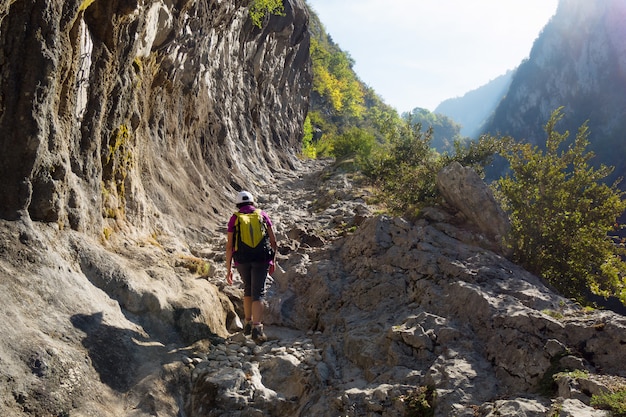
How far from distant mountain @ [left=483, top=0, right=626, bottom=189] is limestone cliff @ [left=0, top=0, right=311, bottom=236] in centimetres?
7464

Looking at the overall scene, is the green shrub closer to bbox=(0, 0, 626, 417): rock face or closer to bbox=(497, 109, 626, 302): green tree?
bbox=(0, 0, 626, 417): rock face

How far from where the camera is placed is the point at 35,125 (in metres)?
5.01

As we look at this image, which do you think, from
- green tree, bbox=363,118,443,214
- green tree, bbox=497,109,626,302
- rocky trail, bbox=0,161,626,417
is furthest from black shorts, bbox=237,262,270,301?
green tree, bbox=363,118,443,214

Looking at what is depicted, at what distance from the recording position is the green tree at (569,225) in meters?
7.01

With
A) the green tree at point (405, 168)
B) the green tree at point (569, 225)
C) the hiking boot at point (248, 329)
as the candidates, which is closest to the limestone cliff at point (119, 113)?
the hiking boot at point (248, 329)

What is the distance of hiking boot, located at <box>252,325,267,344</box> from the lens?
588 cm

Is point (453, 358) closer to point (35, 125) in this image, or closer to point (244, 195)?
point (244, 195)

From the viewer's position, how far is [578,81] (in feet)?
330

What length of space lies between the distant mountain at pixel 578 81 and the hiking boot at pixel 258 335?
273 feet

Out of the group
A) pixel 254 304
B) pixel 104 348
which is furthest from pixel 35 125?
pixel 254 304

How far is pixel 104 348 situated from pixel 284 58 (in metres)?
30.9

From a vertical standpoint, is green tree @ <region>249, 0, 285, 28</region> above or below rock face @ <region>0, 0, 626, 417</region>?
above

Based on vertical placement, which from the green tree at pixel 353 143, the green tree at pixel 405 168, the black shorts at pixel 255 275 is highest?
the green tree at pixel 353 143

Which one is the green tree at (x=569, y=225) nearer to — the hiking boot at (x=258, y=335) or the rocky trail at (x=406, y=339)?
the rocky trail at (x=406, y=339)
